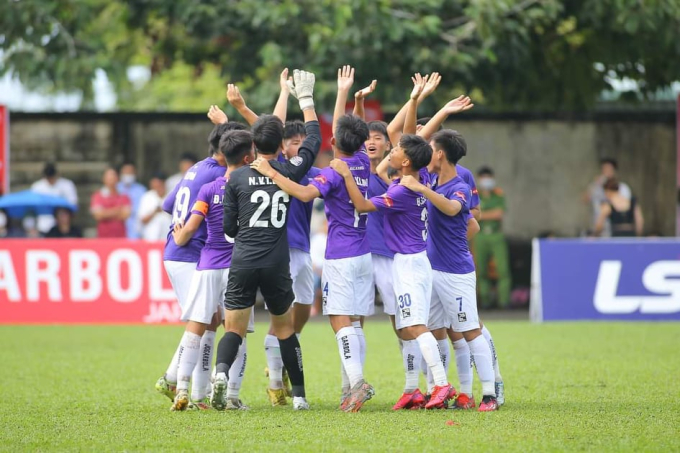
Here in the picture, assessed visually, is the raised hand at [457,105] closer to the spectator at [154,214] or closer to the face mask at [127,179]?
the spectator at [154,214]

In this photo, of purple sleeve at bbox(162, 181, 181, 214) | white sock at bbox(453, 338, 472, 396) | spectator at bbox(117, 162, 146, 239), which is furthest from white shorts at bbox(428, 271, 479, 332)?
spectator at bbox(117, 162, 146, 239)

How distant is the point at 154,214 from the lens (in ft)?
61.9

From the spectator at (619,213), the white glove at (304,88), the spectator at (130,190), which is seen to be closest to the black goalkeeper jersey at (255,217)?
the white glove at (304,88)

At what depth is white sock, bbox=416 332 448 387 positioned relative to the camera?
881cm

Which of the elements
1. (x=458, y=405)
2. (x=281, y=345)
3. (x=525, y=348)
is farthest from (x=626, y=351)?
(x=281, y=345)

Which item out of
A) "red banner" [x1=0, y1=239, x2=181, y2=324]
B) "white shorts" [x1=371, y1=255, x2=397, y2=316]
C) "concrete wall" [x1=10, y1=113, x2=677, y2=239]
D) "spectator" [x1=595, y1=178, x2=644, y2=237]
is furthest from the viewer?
"concrete wall" [x1=10, y1=113, x2=677, y2=239]

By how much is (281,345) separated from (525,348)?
5.84m

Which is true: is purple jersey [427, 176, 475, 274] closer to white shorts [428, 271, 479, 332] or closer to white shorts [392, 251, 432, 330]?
white shorts [428, 271, 479, 332]

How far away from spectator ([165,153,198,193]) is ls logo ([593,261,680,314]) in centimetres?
674

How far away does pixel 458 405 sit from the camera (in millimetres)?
9109

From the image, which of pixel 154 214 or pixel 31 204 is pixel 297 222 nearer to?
pixel 154 214

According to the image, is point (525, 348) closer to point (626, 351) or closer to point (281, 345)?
point (626, 351)

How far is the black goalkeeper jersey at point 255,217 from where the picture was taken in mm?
8695

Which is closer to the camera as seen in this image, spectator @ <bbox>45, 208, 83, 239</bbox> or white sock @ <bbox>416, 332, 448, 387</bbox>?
white sock @ <bbox>416, 332, 448, 387</bbox>
